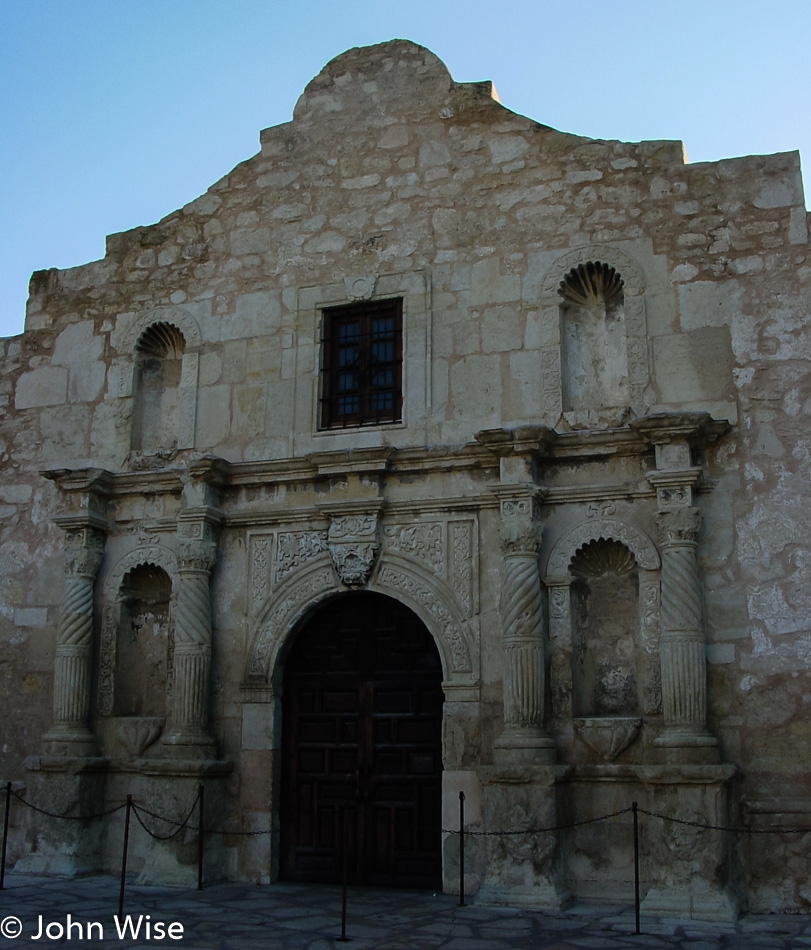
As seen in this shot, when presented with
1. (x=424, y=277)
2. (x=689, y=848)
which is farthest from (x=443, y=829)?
(x=424, y=277)

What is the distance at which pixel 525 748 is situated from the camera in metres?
8.30

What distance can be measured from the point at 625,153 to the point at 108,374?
5262 millimetres

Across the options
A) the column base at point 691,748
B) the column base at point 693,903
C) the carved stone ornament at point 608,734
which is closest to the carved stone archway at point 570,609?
the carved stone ornament at point 608,734

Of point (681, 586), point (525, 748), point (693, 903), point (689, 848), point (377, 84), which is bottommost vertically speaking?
point (693, 903)

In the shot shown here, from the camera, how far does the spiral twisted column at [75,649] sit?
9.83 metres

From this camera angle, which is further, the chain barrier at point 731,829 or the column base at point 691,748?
the column base at point 691,748

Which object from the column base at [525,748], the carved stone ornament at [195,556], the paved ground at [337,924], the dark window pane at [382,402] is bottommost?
the paved ground at [337,924]

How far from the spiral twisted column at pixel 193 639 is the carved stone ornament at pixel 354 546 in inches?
45.6

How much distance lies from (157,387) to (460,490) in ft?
11.4

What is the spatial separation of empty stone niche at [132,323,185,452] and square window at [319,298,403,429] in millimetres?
1583

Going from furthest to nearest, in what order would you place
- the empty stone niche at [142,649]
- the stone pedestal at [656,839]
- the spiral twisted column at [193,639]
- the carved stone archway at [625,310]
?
the empty stone niche at [142,649] < the spiral twisted column at [193,639] < the carved stone archway at [625,310] < the stone pedestal at [656,839]

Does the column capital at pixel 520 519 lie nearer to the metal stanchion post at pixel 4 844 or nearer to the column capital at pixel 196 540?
the column capital at pixel 196 540

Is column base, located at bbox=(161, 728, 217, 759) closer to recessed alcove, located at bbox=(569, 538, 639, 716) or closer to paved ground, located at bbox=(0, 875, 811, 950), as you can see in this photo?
paved ground, located at bbox=(0, 875, 811, 950)

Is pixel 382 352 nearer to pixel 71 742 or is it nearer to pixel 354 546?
Result: pixel 354 546
